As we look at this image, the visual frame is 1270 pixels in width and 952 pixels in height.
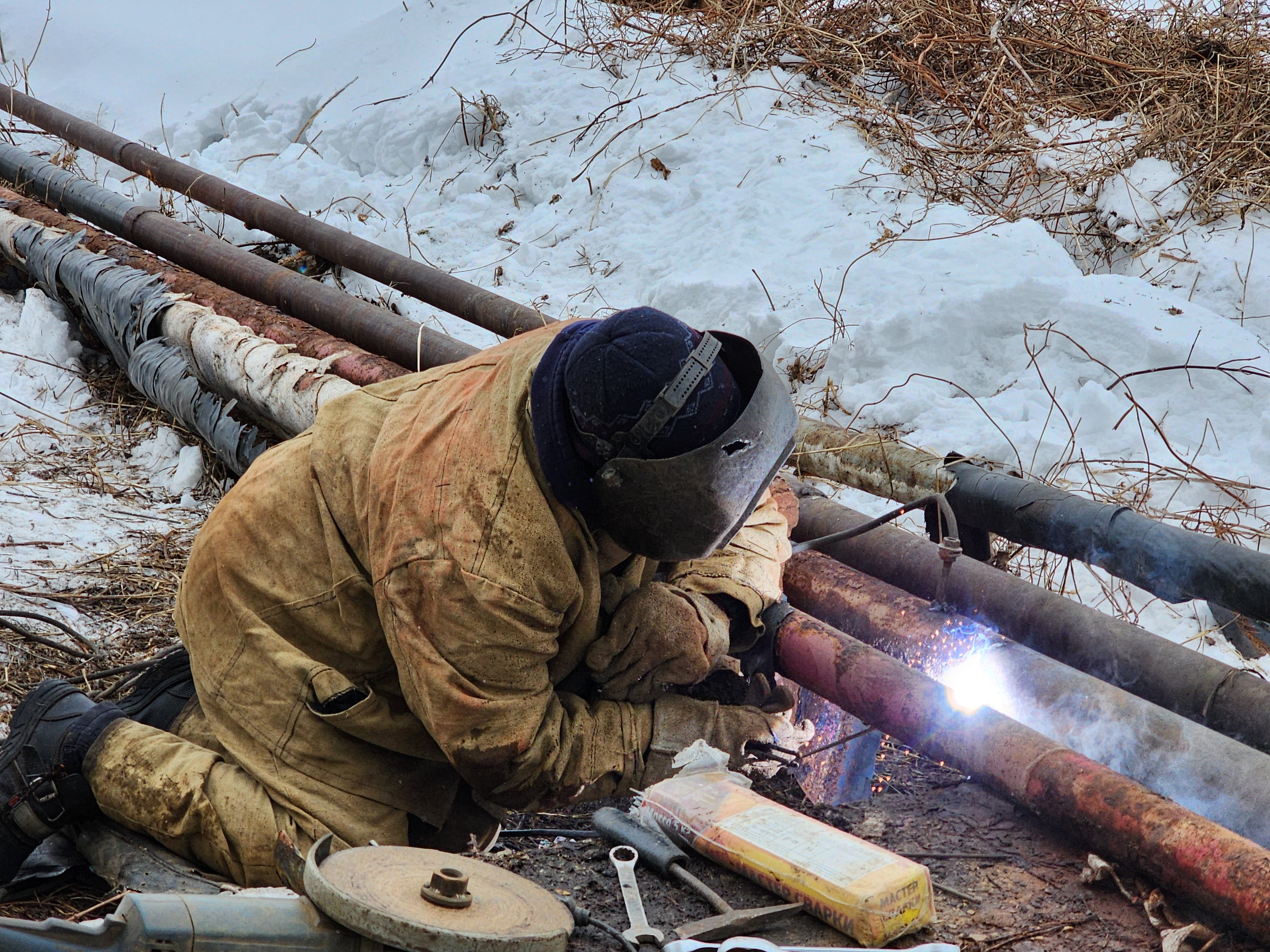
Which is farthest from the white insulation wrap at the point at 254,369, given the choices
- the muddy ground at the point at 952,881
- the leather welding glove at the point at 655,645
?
the muddy ground at the point at 952,881

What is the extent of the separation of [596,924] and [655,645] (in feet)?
1.92

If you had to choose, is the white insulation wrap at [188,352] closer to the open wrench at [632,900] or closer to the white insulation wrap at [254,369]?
the white insulation wrap at [254,369]

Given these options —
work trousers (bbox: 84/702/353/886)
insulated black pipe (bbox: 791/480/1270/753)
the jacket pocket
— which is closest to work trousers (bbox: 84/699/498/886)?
work trousers (bbox: 84/702/353/886)

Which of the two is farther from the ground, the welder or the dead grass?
the dead grass

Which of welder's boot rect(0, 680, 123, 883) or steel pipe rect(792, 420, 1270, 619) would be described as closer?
welder's boot rect(0, 680, 123, 883)

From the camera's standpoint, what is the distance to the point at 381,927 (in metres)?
1.51

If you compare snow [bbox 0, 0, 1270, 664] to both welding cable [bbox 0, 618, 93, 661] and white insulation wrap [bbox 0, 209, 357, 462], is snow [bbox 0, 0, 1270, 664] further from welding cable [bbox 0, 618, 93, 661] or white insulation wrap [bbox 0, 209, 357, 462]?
welding cable [bbox 0, 618, 93, 661]

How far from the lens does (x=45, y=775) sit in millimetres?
2500

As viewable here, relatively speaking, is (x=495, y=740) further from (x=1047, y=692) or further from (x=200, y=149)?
(x=200, y=149)

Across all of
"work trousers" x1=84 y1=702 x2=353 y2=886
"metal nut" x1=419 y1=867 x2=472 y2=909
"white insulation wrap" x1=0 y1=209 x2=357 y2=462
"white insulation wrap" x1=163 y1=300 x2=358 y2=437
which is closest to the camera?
"metal nut" x1=419 y1=867 x2=472 y2=909

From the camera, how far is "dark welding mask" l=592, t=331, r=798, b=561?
2.01m

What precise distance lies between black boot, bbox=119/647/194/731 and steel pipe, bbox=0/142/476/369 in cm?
150

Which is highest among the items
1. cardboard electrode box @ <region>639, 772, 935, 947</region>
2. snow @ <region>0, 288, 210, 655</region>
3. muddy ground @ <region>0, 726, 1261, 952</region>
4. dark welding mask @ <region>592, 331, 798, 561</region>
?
dark welding mask @ <region>592, 331, 798, 561</region>

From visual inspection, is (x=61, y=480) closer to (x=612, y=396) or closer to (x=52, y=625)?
(x=52, y=625)
